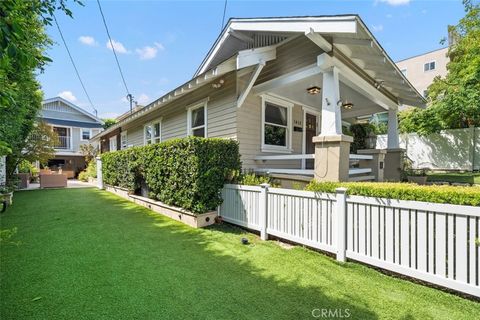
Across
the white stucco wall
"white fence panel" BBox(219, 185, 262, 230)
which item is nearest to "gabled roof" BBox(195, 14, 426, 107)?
"white fence panel" BBox(219, 185, 262, 230)

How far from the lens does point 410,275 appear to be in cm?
298

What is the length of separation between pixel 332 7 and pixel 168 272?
9141 mm

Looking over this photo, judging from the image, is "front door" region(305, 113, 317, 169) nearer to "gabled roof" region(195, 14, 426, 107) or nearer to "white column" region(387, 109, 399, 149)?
"gabled roof" region(195, 14, 426, 107)

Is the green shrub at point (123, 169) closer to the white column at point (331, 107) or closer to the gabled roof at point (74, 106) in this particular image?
the white column at point (331, 107)

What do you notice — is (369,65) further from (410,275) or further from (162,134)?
(162,134)

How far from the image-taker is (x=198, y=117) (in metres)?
8.25

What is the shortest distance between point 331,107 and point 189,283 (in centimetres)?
412

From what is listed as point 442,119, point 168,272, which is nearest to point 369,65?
point 168,272

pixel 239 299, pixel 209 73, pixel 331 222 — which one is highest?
pixel 209 73

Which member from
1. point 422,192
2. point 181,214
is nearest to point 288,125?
point 181,214

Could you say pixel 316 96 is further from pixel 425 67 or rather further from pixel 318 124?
pixel 425 67

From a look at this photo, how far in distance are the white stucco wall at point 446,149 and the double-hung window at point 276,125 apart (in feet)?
45.1

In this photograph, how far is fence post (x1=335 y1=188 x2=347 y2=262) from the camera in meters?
3.58

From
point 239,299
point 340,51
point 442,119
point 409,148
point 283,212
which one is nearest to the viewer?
point 239,299
